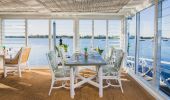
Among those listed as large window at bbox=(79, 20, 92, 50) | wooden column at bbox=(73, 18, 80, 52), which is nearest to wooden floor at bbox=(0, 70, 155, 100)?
wooden column at bbox=(73, 18, 80, 52)

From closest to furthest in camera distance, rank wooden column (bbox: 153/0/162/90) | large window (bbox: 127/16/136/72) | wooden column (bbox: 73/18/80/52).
→ wooden column (bbox: 153/0/162/90) < large window (bbox: 127/16/136/72) < wooden column (bbox: 73/18/80/52)

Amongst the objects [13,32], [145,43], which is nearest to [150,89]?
[145,43]

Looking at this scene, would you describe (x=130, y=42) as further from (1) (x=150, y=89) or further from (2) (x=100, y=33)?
(1) (x=150, y=89)

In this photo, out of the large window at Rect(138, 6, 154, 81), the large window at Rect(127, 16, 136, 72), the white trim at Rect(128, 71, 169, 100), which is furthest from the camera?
the large window at Rect(127, 16, 136, 72)

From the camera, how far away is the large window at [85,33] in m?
9.52

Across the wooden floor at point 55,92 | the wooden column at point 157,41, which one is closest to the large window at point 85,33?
the wooden floor at point 55,92

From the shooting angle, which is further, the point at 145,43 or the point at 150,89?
the point at 145,43

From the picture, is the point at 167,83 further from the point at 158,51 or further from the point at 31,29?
the point at 31,29

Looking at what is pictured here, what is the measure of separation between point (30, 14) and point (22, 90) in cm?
425

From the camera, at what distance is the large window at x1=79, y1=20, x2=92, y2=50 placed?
952 cm

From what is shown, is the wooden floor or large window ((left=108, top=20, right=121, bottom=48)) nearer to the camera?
the wooden floor

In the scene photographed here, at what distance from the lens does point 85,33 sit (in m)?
9.59

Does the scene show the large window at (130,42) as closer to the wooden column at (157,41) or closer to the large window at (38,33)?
the wooden column at (157,41)

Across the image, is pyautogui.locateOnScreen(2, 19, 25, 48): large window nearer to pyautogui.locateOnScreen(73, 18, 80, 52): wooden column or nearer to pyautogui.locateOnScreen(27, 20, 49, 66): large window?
pyautogui.locateOnScreen(27, 20, 49, 66): large window
